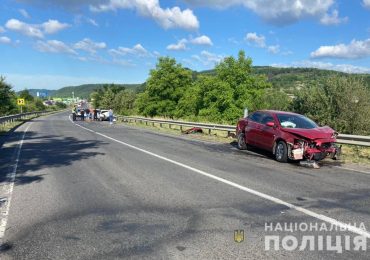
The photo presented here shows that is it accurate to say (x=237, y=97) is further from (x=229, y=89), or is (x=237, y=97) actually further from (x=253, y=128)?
(x=253, y=128)

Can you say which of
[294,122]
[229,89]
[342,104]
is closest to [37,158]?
[294,122]

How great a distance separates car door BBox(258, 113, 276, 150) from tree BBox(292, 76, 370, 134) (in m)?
7.38

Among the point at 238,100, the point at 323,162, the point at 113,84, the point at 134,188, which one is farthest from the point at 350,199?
the point at 113,84

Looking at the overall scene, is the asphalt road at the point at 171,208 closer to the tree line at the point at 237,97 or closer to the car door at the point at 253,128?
the car door at the point at 253,128

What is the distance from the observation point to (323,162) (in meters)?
11.7

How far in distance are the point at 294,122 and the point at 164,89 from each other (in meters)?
53.9

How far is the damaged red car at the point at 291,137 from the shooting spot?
11.1 meters

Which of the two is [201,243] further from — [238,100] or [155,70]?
[155,70]

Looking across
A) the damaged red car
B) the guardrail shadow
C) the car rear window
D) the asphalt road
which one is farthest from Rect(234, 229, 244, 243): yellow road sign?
the car rear window

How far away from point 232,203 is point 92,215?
2325 mm

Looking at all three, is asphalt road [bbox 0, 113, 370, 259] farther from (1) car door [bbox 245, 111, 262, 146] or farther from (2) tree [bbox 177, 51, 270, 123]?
(2) tree [bbox 177, 51, 270, 123]

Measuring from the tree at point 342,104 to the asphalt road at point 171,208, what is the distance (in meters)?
9.31

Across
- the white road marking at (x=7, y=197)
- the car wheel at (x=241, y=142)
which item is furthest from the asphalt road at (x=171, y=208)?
the car wheel at (x=241, y=142)

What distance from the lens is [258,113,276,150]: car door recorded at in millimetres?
12461
